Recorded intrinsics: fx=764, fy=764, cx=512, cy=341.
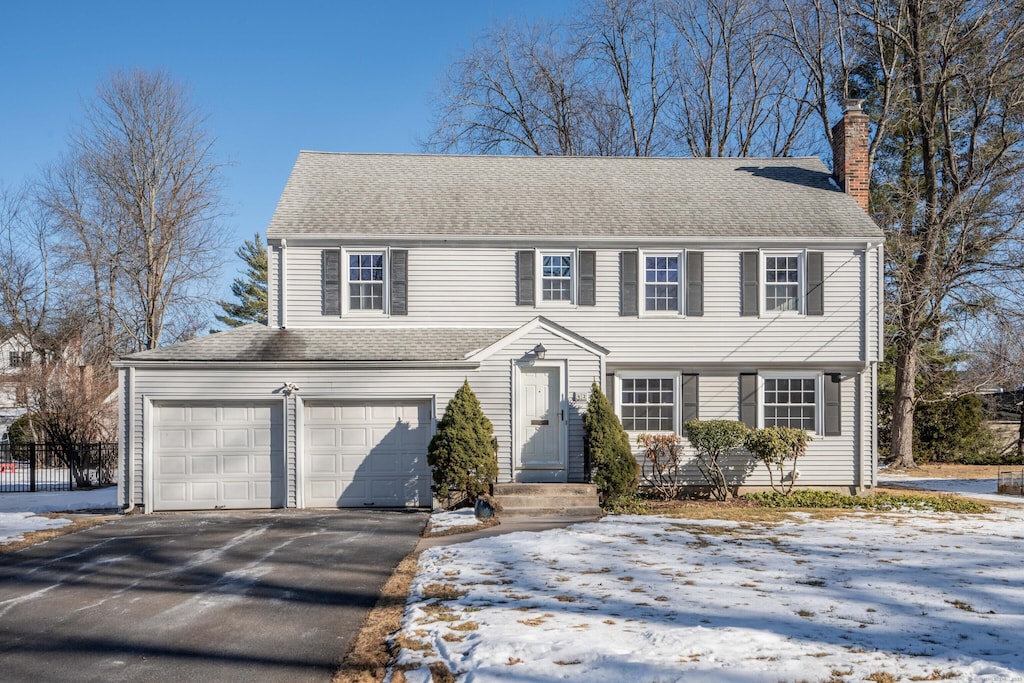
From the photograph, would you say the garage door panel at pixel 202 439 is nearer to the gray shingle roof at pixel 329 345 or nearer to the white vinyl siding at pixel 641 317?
the gray shingle roof at pixel 329 345

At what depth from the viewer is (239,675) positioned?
5910mm

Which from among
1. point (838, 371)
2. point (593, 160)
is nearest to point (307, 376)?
point (593, 160)

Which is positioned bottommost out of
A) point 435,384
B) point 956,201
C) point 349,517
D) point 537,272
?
point 349,517

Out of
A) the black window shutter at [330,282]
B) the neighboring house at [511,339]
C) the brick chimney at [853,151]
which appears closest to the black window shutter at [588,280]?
the neighboring house at [511,339]

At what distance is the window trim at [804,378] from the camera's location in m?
16.2

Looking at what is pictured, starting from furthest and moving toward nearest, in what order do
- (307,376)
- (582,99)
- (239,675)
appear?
(582,99) < (307,376) < (239,675)

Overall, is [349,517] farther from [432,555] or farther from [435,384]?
[432,555]

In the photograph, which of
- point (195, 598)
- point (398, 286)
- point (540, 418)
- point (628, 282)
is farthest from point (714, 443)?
point (195, 598)

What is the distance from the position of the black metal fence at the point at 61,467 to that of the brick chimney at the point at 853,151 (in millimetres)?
20657

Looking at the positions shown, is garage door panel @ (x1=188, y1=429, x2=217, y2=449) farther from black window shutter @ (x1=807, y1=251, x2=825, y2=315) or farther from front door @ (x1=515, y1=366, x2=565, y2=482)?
black window shutter @ (x1=807, y1=251, x2=825, y2=315)

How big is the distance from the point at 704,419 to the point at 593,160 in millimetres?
7531

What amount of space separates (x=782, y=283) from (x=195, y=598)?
12.8m

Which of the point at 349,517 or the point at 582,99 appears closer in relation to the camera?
the point at 349,517

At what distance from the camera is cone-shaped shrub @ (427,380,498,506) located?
44.2 feet
